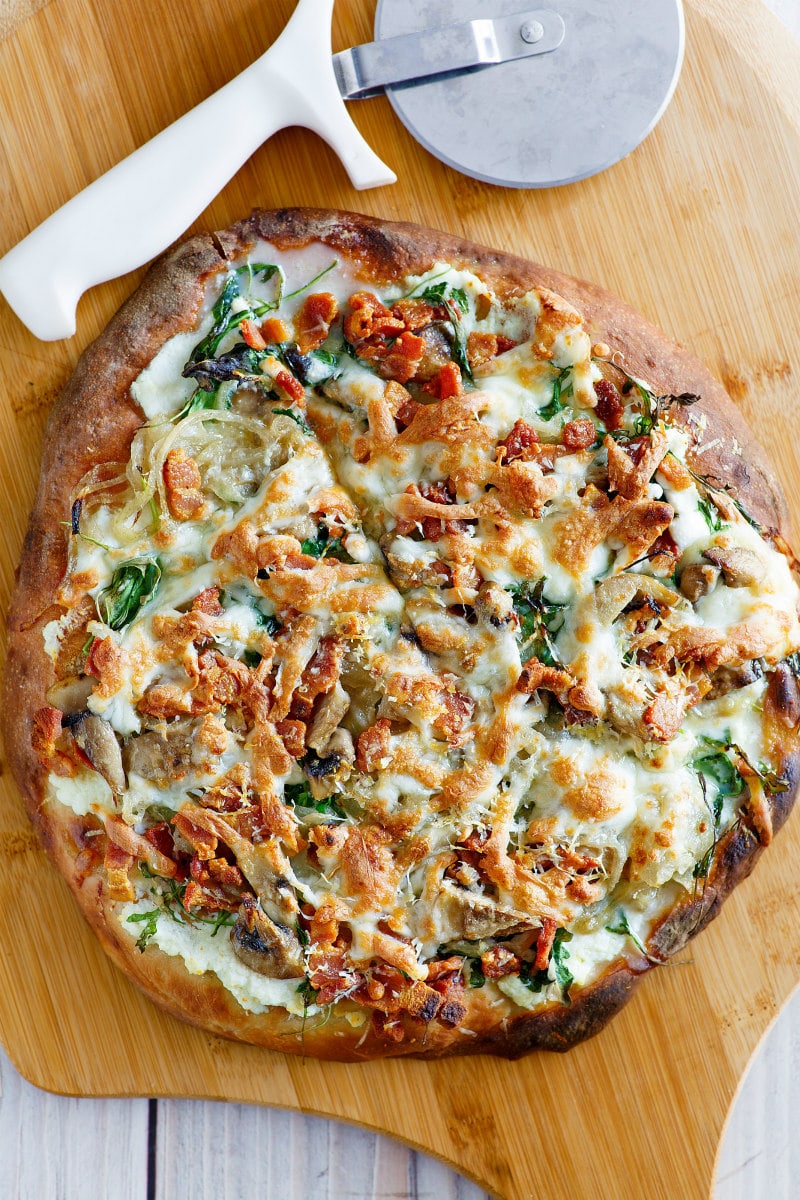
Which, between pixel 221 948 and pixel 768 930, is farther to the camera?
pixel 768 930

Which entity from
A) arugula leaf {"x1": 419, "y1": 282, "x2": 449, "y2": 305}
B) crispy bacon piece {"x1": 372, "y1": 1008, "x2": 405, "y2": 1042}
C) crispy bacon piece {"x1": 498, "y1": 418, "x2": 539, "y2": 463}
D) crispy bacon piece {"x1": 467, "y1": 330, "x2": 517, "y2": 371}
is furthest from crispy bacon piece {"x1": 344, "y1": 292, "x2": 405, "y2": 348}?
crispy bacon piece {"x1": 372, "y1": 1008, "x2": 405, "y2": 1042}

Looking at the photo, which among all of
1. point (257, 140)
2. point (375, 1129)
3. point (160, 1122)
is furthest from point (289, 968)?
point (257, 140)

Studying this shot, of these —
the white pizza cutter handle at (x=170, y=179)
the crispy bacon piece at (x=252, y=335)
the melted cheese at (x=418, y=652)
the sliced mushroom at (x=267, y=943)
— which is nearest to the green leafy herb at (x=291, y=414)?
the melted cheese at (x=418, y=652)

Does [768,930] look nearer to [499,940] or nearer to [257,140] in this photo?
[499,940]

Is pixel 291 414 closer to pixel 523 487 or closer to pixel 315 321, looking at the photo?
pixel 315 321

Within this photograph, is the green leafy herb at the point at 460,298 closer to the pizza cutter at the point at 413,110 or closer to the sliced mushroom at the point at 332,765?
the pizza cutter at the point at 413,110

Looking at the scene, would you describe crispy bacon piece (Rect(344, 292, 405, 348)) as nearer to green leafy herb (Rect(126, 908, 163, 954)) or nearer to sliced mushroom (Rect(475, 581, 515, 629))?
sliced mushroom (Rect(475, 581, 515, 629))

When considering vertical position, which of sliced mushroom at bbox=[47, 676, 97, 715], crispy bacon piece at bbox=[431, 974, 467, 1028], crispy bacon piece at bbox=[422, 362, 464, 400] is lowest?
crispy bacon piece at bbox=[431, 974, 467, 1028]
